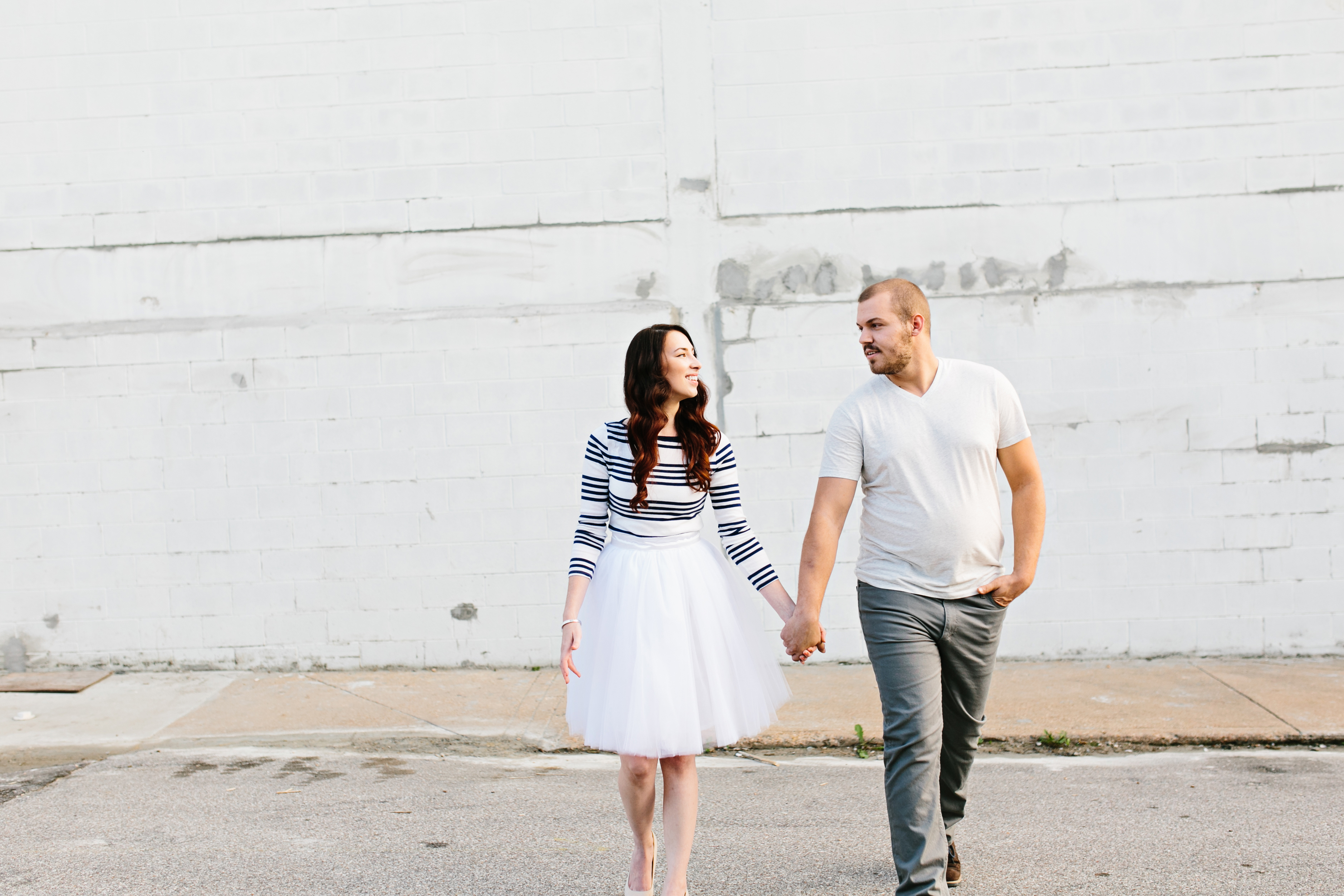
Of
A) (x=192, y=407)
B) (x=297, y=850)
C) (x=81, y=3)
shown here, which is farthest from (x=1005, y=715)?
(x=81, y=3)

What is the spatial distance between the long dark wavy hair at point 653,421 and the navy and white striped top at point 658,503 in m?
0.03

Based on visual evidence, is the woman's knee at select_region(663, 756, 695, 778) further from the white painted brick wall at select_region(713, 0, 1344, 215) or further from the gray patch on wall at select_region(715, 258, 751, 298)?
the white painted brick wall at select_region(713, 0, 1344, 215)

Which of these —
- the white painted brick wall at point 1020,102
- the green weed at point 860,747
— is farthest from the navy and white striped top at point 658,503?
the white painted brick wall at point 1020,102

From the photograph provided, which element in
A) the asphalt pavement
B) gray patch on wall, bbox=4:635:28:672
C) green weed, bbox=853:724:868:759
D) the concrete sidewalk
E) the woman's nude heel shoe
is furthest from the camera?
gray patch on wall, bbox=4:635:28:672

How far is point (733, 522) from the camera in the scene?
3.80 metres

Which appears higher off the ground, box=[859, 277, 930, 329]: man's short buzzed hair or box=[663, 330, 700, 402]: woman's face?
box=[859, 277, 930, 329]: man's short buzzed hair

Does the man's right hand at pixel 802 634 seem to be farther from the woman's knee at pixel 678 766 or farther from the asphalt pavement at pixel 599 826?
the asphalt pavement at pixel 599 826

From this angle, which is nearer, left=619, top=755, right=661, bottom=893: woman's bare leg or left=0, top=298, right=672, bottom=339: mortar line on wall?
left=619, top=755, right=661, bottom=893: woman's bare leg

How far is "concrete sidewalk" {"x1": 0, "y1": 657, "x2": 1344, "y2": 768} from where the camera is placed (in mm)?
5781

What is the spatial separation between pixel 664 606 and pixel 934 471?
3.22 ft

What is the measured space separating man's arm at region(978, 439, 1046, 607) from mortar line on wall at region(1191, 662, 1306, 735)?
3.02 meters

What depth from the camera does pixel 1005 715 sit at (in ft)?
19.7

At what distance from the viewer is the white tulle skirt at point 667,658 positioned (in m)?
3.46

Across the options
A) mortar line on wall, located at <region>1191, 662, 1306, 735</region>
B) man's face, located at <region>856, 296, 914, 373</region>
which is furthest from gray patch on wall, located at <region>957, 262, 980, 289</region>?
man's face, located at <region>856, 296, 914, 373</region>
